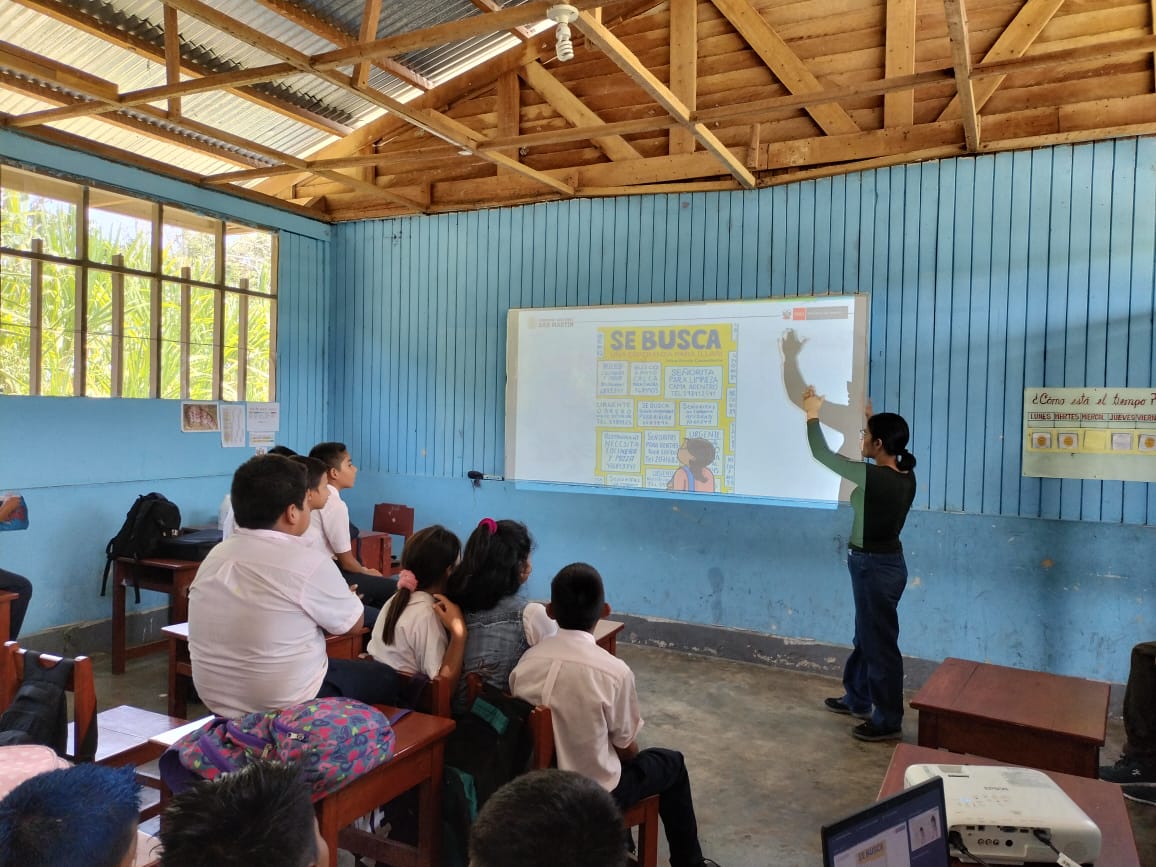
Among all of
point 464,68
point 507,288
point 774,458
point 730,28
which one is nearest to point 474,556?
point 774,458

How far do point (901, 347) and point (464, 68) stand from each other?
3209mm

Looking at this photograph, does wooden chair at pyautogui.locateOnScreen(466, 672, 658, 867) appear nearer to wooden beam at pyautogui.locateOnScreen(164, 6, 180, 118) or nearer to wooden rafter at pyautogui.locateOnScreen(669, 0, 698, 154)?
wooden beam at pyautogui.locateOnScreen(164, 6, 180, 118)

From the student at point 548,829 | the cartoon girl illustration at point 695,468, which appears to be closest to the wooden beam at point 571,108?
the cartoon girl illustration at point 695,468

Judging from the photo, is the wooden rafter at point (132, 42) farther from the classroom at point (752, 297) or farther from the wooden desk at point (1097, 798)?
the wooden desk at point (1097, 798)

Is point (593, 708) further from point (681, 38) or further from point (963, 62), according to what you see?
point (681, 38)

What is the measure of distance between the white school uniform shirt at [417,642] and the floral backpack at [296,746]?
50 cm

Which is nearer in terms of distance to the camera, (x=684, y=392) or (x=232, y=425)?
(x=684, y=392)

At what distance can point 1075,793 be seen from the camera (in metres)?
1.63

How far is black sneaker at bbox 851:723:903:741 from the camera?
3457 mm

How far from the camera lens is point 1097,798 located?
1607 mm

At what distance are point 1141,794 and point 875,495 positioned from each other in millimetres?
1405

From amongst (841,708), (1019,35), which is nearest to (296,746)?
(841,708)

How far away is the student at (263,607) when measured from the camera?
1.95 m

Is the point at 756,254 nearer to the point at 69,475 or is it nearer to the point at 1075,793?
the point at 1075,793
